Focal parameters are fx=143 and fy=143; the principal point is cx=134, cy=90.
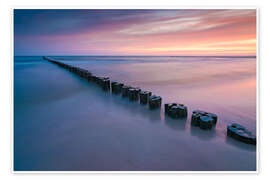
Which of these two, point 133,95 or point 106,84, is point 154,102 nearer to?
point 133,95

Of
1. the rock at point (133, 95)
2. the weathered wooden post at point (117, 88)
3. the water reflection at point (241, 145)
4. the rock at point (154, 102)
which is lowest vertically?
the water reflection at point (241, 145)

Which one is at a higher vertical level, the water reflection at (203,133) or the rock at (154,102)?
the rock at (154,102)

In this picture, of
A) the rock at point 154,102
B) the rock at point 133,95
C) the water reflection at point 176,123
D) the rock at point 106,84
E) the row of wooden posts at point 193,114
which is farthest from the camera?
the rock at point 106,84

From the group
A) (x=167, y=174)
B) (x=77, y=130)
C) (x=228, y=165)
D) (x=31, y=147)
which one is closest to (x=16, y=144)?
(x=31, y=147)

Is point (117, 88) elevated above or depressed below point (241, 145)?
above

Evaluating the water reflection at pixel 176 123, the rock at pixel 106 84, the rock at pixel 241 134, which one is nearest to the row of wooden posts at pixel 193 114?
the rock at pixel 241 134

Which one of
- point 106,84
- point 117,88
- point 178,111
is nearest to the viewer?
point 178,111

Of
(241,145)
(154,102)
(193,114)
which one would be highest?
(154,102)

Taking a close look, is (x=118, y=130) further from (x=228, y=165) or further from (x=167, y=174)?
(x=228, y=165)

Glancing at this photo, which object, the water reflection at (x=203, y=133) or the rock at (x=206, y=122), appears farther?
the rock at (x=206, y=122)

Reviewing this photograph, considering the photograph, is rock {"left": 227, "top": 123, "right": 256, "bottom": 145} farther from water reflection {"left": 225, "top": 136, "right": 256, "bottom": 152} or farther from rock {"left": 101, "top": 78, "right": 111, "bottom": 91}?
rock {"left": 101, "top": 78, "right": 111, "bottom": 91}

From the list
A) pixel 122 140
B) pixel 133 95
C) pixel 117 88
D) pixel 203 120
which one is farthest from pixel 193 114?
pixel 117 88

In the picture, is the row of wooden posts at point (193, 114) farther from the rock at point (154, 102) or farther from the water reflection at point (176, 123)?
the water reflection at point (176, 123)

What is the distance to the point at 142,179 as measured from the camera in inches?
102
